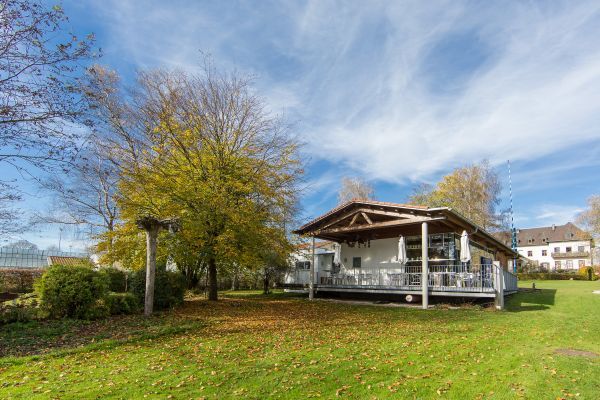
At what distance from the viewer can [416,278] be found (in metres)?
16.5

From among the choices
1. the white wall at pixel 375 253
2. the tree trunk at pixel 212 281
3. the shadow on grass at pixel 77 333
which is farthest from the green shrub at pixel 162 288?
the white wall at pixel 375 253

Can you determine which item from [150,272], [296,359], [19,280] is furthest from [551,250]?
[19,280]

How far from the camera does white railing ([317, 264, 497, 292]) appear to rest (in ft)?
46.7

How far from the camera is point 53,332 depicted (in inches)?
310

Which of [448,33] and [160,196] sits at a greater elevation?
[448,33]

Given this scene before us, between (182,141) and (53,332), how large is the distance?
8563 millimetres

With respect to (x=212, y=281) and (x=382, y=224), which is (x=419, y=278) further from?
(x=212, y=281)

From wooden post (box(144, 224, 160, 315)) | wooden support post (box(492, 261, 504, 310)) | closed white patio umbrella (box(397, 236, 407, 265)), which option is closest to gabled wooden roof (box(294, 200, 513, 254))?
closed white patio umbrella (box(397, 236, 407, 265))

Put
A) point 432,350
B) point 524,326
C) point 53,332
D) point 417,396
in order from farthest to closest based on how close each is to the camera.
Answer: point 524,326, point 53,332, point 432,350, point 417,396

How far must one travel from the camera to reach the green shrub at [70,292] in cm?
937

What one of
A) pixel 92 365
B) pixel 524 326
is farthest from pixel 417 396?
pixel 524 326

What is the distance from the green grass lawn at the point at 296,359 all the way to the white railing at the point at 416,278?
3826mm

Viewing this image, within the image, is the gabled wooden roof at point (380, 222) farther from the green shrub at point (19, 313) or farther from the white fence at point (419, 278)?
the green shrub at point (19, 313)

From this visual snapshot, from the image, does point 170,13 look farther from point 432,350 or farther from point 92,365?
point 432,350
